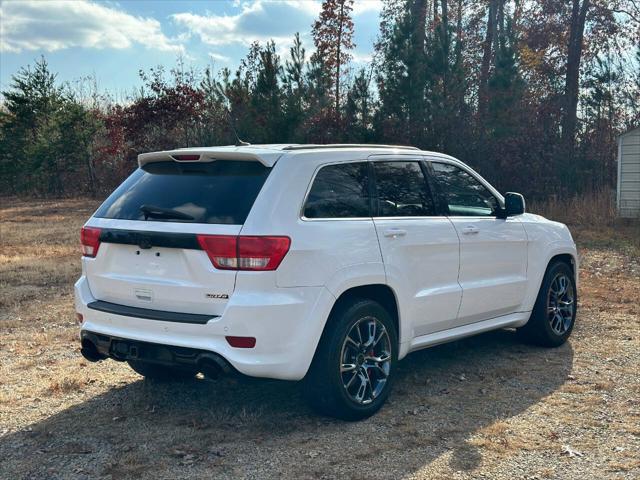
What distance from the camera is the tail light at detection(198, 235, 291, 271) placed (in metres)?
4.14

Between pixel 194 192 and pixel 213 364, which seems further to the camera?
pixel 194 192

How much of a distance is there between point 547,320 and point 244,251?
3.56 metres

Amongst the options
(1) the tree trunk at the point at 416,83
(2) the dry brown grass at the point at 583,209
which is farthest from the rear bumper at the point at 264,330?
(1) the tree trunk at the point at 416,83

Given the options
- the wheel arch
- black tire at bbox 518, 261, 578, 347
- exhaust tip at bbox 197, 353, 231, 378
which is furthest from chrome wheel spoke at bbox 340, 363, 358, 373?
black tire at bbox 518, 261, 578, 347

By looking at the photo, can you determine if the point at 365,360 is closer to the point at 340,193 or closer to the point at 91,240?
the point at 340,193

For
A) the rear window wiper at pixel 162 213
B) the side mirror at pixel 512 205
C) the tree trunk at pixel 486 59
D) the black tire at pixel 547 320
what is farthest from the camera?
the tree trunk at pixel 486 59

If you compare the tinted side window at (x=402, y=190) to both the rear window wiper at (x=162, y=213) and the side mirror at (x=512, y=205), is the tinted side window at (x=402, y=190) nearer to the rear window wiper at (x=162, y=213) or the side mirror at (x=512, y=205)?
the side mirror at (x=512, y=205)

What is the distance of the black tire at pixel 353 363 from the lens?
451cm

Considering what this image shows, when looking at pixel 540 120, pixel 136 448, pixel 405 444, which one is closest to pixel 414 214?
pixel 405 444

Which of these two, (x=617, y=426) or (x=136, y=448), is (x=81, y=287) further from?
(x=617, y=426)

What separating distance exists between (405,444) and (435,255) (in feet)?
4.86

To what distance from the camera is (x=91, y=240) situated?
15.8ft

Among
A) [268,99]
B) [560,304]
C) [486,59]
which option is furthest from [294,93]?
[560,304]

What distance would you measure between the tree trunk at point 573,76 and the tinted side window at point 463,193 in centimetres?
1552
